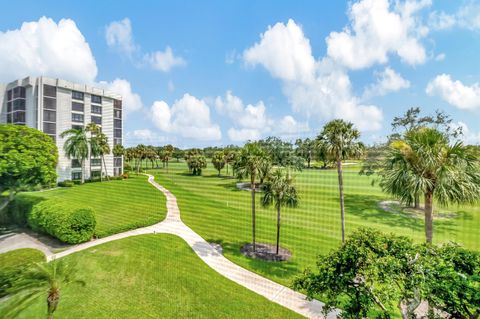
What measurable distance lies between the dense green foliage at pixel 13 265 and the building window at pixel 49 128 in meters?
3.41

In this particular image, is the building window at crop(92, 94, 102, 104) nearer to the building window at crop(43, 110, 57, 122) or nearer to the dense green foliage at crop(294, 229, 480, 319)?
the building window at crop(43, 110, 57, 122)

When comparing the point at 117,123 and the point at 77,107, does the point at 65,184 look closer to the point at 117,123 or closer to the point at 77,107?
the point at 77,107

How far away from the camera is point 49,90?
4988mm

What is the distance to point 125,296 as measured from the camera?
2922 mm

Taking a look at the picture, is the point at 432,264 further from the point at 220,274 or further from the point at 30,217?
the point at 30,217

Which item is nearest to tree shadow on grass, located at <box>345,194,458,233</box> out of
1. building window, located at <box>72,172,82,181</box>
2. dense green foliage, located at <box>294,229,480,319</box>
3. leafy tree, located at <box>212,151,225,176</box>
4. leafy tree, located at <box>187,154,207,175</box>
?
dense green foliage, located at <box>294,229,480,319</box>

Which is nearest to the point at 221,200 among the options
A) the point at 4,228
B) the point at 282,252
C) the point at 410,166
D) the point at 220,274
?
the point at 282,252

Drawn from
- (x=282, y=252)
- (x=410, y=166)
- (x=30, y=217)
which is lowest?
(x=282, y=252)

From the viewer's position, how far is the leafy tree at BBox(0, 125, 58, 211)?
198 cm

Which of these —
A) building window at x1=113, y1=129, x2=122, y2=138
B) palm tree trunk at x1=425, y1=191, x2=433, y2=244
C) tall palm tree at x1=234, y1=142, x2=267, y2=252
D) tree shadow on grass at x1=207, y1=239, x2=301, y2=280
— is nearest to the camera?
palm tree trunk at x1=425, y1=191, x2=433, y2=244

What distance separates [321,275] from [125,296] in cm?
293

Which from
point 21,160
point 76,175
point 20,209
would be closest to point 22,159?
point 21,160

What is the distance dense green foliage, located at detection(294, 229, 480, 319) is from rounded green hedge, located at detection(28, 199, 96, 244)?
4338mm

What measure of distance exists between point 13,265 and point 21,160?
4.24 ft
